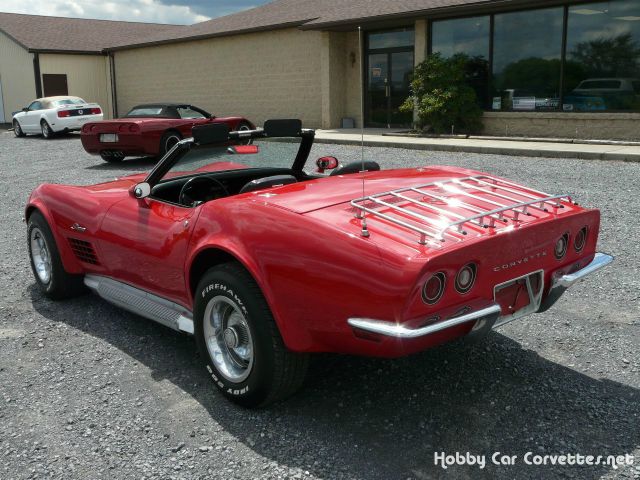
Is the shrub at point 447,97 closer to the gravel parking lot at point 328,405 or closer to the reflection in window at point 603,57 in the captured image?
the reflection in window at point 603,57

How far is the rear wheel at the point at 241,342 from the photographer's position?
9.75 feet

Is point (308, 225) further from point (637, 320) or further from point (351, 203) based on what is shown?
point (637, 320)

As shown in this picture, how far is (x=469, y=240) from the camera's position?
2777 millimetres

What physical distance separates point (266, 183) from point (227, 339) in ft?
3.03

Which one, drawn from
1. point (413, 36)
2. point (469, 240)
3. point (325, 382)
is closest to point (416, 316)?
point (469, 240)

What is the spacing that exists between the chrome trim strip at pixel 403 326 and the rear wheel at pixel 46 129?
806 inches

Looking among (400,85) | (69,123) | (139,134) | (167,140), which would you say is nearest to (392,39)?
(400,85)

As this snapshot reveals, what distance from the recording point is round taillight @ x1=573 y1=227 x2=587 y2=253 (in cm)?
339

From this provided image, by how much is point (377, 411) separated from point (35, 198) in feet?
10.1

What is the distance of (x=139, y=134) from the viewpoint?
12.7 m

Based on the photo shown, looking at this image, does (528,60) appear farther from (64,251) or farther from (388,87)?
(64,251)

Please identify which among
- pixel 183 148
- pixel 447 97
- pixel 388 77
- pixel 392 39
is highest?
pixel 392 39

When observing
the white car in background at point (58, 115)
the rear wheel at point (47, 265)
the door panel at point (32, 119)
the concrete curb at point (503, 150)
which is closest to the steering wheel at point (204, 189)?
the rear wheel at point (47, 265)

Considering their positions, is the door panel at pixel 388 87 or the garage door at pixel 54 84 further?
the garage door at pixel 54 84
